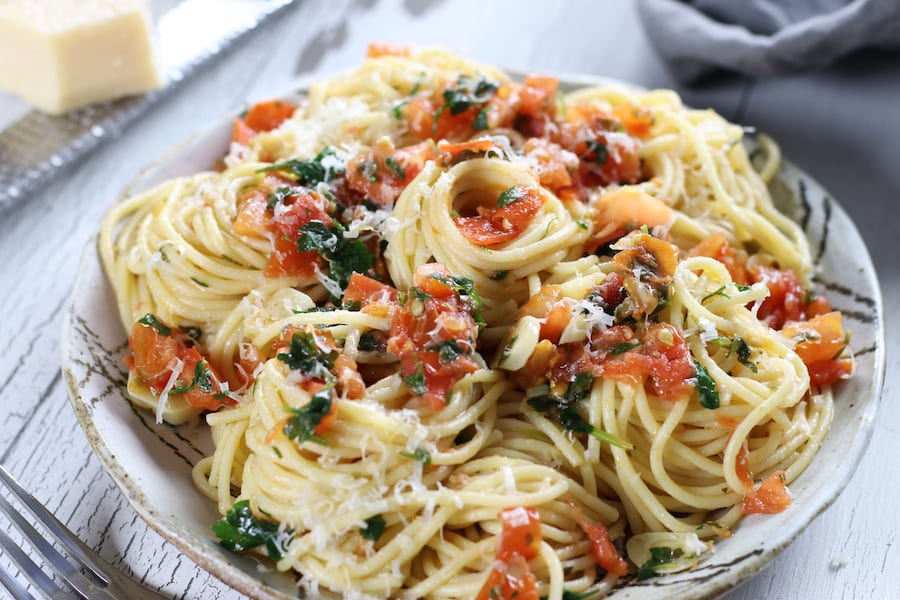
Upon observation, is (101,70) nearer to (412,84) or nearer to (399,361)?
(412,84)

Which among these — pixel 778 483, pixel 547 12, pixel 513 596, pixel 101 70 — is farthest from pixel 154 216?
pixel 547 12

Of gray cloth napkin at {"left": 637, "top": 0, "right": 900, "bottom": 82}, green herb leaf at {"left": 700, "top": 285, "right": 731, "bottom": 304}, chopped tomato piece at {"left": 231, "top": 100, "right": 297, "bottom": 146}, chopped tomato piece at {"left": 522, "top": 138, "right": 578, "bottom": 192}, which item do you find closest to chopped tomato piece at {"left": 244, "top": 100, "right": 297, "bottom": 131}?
chopped tomato piece at {"left": 231, "top": 100, "right": 297, "bottom": 146}

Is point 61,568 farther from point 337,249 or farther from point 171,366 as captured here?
point 337,249

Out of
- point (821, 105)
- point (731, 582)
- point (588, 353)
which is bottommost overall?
point (821, 105)

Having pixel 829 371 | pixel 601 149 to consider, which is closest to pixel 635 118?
pixel 601 149

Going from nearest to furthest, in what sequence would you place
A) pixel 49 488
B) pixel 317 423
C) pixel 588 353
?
1. pixel 317 423
2. pixel 588 353
3. pixel 49 488

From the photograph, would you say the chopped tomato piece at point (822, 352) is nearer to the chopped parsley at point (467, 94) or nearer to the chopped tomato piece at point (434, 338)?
the chopped tomato piece at point (434, 338)
